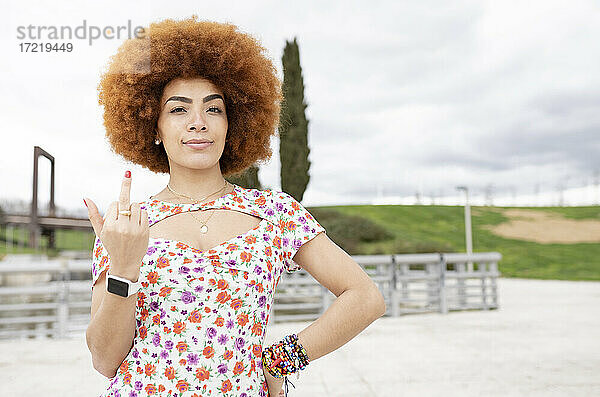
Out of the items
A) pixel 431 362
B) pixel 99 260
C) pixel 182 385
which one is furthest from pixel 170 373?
pixel 431 362

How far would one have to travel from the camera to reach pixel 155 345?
142 centimetres

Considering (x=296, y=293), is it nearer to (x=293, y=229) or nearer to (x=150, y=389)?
(x=293, y=229)

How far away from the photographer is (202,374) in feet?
4.62

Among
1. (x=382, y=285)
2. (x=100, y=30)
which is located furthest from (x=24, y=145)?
(x=382, y=285)

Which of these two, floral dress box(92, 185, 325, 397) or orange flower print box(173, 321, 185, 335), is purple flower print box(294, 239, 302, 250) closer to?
floral dress box(92, 185, 325, 397)

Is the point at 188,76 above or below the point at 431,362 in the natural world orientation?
above

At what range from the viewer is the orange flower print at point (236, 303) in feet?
4.72

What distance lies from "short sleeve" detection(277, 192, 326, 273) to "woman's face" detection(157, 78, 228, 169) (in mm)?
268

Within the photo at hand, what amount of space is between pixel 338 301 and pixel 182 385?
47cm

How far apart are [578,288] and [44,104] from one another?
15377 mm

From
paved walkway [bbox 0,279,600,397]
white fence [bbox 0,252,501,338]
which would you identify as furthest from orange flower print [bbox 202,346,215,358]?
white fence [bbox 0,252,501,338]

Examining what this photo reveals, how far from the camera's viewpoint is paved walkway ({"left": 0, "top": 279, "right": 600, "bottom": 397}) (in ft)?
15.7

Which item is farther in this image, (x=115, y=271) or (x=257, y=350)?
(x=257, y=350)

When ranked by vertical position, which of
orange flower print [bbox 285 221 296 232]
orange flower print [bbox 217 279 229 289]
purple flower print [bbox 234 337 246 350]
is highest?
orange flower print [bbox 285 221 296 232]
